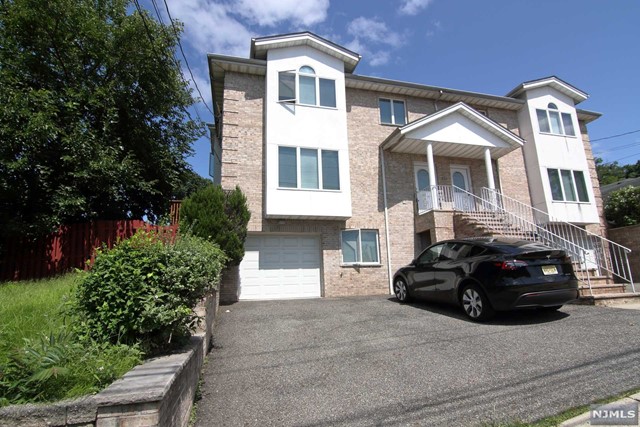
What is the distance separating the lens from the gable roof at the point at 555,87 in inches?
606

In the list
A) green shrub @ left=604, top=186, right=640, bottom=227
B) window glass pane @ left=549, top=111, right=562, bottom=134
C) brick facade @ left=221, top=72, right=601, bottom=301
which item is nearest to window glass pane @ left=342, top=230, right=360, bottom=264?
brick facade @ left=221, top=72, right=601, bottom=301

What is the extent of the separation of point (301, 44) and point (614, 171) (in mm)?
68717

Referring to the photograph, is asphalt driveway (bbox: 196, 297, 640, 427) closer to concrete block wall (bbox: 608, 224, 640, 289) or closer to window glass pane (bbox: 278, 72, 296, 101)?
window glass pane (bbox: 278, 72, 296, 101)

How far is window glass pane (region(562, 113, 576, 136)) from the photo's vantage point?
15.7 meters

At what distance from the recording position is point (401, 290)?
339 inches

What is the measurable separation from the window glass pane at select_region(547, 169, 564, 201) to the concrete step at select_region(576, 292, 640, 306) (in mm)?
7781

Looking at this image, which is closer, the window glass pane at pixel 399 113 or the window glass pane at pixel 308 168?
the window glass pane at pixel 308 168

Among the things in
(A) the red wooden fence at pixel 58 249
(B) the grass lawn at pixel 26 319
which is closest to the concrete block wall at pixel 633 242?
(A) the red wooden fence at pixel 58 249

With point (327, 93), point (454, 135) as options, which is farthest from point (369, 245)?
point (327, 93)

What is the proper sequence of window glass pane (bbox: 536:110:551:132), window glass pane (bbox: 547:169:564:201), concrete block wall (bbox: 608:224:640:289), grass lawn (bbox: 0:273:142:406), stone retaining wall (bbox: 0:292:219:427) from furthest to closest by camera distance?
A: window glass pane (bbox: 536:110:551:132)
window glass pane (bbox: 547:169:564:201)
concrete block wall (bbox: 608:224:640:289)
grass lawn (bbox: 0:273:142:406)
stone retaining wall (bbox: 0:292:219:427)

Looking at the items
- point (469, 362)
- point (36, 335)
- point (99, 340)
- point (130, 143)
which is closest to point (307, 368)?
point (469, 362)

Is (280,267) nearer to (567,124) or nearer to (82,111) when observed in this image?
(82,111)

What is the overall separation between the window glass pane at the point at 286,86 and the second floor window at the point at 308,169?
80.4 inches

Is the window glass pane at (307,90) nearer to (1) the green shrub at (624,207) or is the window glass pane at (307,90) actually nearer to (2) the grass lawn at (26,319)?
(2) the grass lawn at (26,319)
